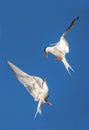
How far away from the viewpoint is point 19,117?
1900 mm

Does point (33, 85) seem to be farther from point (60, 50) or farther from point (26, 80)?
point (60, 50)

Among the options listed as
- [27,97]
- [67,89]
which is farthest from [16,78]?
[67,89]

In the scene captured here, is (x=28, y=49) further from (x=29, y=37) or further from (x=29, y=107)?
(x=29, y=107)

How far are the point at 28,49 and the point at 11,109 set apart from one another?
27 centimetres

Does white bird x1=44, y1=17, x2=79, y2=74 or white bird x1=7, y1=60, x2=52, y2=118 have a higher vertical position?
white bird x1=44, y1=17, x2=79, y2=74

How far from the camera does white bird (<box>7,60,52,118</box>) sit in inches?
74.6

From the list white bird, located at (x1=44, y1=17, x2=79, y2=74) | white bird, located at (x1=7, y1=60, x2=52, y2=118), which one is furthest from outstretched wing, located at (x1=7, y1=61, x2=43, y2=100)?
white bird, located at (x1=44, y1=17, x2=79, y2=74)

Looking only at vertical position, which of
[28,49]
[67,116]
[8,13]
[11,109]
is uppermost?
[8,13]

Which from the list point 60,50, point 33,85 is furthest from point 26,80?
point 60,50

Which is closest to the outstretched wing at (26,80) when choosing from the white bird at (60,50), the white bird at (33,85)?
the white bird at (33,85)

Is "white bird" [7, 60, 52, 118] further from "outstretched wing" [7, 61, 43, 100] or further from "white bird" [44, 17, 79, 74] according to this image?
"white bird" [44, 17, 79, 74]

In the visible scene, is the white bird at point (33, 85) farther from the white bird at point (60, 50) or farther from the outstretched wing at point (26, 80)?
the white bird at point (60, 50)

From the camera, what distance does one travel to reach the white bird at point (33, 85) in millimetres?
1896

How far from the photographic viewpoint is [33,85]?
1903mm
